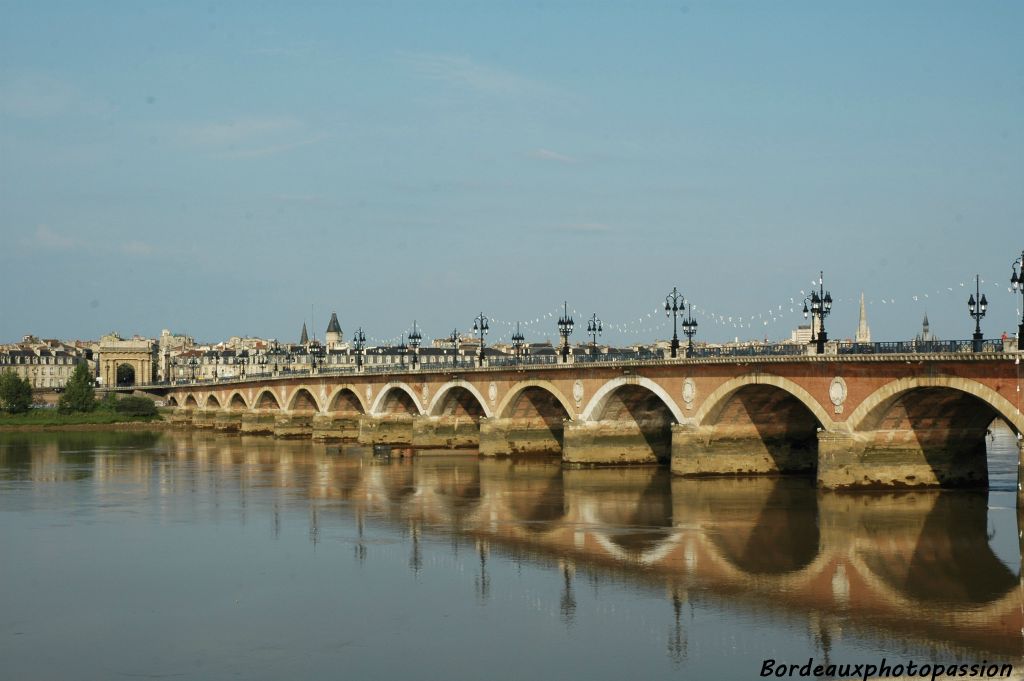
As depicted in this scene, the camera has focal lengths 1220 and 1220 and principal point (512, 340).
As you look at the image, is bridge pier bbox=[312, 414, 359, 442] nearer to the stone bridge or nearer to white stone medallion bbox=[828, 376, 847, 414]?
the stone bridge

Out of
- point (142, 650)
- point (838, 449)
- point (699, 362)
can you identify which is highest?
point (699, 362)

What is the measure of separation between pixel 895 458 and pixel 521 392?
2855 cm

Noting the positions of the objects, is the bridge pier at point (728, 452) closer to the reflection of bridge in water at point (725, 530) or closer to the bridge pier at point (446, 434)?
the reflection of bridge in water at point (725, 530)

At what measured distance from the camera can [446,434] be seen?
270ft

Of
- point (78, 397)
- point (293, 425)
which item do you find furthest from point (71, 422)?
point (293, 425)

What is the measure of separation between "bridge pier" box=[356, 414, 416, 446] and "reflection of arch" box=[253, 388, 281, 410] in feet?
102

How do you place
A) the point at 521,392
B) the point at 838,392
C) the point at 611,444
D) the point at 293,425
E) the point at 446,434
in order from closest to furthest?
the point at 838,392
the point at 611,444
the point at 521,392
the point at 446,434
the point at 293,425

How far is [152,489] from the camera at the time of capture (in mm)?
58719

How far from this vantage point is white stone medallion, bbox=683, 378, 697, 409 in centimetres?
5542

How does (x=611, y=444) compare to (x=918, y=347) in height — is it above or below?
below

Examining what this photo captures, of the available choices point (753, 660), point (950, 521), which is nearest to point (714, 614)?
point (753, 660)

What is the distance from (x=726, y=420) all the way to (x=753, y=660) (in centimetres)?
3190

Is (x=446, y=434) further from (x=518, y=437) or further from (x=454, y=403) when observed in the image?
(x=518, y=437)

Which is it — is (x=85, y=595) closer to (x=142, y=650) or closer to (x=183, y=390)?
(x=142, y=650)
